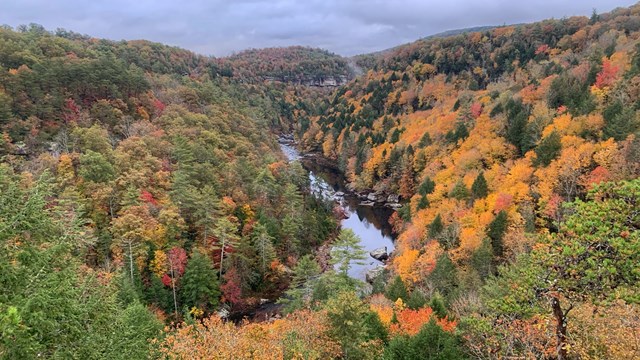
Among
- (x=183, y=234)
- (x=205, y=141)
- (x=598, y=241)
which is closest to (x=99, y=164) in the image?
(x=183, y=234)

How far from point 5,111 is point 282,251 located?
146 feet

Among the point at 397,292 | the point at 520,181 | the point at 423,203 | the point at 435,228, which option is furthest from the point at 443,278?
the point at 423,203

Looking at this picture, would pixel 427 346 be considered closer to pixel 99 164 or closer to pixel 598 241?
pixel 598 241

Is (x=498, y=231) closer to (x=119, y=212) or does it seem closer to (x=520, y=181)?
(x=520, y=181)

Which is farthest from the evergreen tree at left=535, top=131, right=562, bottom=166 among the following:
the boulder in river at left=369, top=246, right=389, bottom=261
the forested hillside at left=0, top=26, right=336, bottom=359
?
→ the forested hillside at left=0, top=26, right=336, bottom=359

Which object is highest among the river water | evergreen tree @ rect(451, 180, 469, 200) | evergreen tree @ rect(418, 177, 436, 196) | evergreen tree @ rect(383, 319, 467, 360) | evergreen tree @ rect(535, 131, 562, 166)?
evergreen tree @ rect(535, 131, 562, 166)

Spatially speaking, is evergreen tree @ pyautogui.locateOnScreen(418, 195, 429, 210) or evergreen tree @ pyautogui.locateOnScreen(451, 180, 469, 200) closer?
evergreen tree @ pyautogui.locateOnScreen(451, 180, 469, 200)

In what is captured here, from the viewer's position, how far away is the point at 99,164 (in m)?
A: 50.1

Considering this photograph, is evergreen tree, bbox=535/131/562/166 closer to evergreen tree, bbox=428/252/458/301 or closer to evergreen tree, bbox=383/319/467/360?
evergreen tree, bbox=428/252/458/301

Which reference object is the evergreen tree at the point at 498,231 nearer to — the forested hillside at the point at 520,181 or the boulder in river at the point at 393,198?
Answer: the forested hillside at the point at 520,181

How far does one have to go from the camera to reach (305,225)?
6631 cm

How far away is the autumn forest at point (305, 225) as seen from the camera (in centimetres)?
1177

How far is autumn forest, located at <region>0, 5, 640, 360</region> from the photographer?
11766 millimetres

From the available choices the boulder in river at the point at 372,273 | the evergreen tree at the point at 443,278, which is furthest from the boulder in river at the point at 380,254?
the evergreen tree at the point at 443,278
